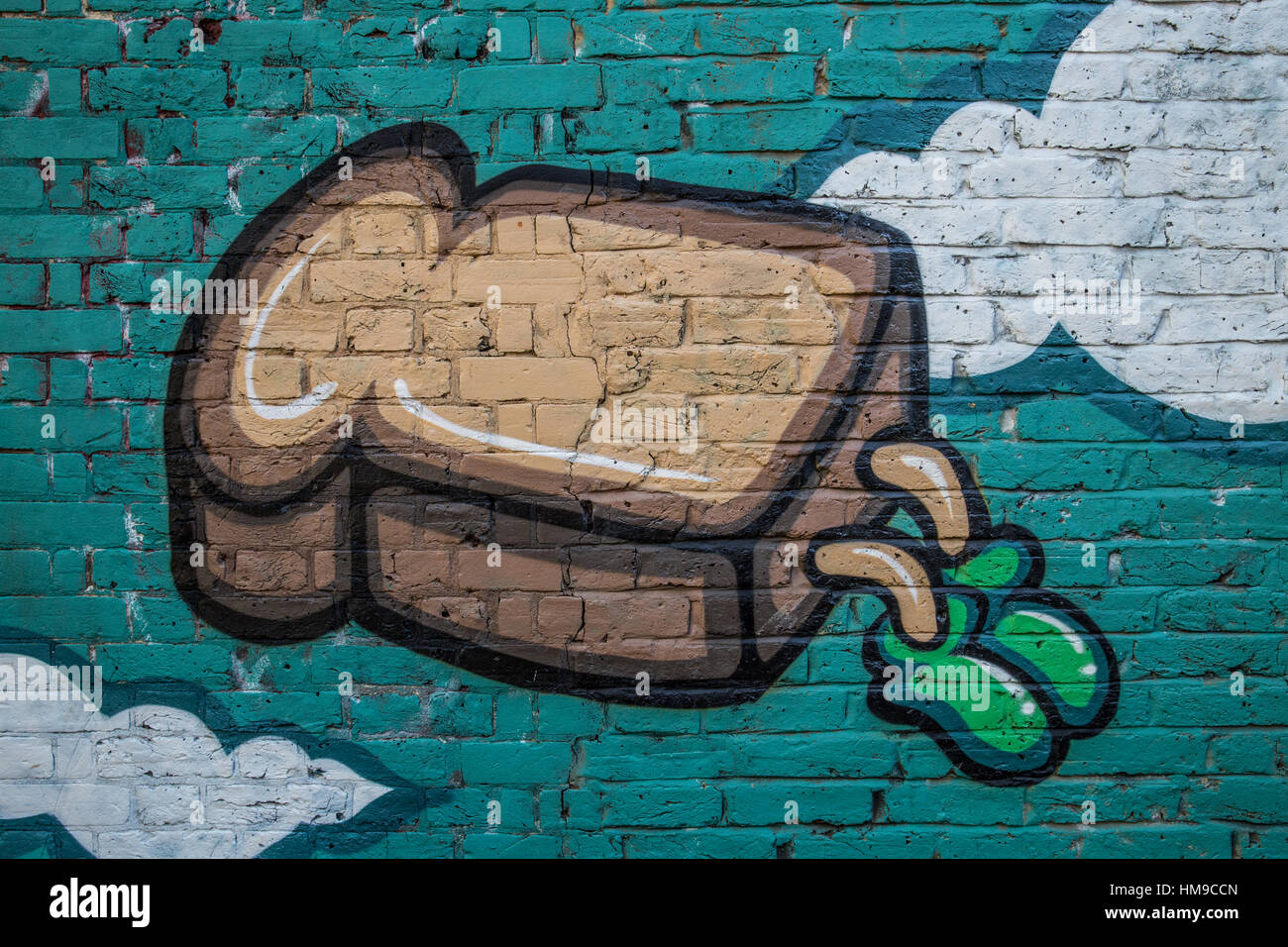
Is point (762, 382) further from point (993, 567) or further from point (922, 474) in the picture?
point (993, 567)

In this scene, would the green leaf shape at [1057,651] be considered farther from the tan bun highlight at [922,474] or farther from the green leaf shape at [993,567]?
the tan bun highlight at [922,474]

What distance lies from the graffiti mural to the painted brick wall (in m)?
0.05

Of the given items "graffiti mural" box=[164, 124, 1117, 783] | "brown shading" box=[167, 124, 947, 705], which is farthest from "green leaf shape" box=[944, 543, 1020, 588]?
"brown shading" box=[167, 124, 947, 705]

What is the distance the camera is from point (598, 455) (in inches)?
73.9

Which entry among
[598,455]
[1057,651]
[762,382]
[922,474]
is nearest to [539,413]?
[598,455]

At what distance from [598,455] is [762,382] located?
1.44 ft

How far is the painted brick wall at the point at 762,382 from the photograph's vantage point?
6.08ft

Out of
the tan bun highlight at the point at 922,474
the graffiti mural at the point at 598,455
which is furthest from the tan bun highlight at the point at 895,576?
the tan bun highlight at the point at 922,474

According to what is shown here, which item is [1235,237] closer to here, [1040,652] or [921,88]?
[921,88]

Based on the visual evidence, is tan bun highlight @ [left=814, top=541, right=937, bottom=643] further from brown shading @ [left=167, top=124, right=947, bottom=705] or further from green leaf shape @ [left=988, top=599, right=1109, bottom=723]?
green leaf shape @ [left=988, top=599, right=1109, bottom=723]

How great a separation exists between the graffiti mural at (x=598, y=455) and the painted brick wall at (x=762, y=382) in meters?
0.05

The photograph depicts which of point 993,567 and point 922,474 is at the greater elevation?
point 922,474

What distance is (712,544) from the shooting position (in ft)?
6.22

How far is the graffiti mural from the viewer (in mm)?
1872
